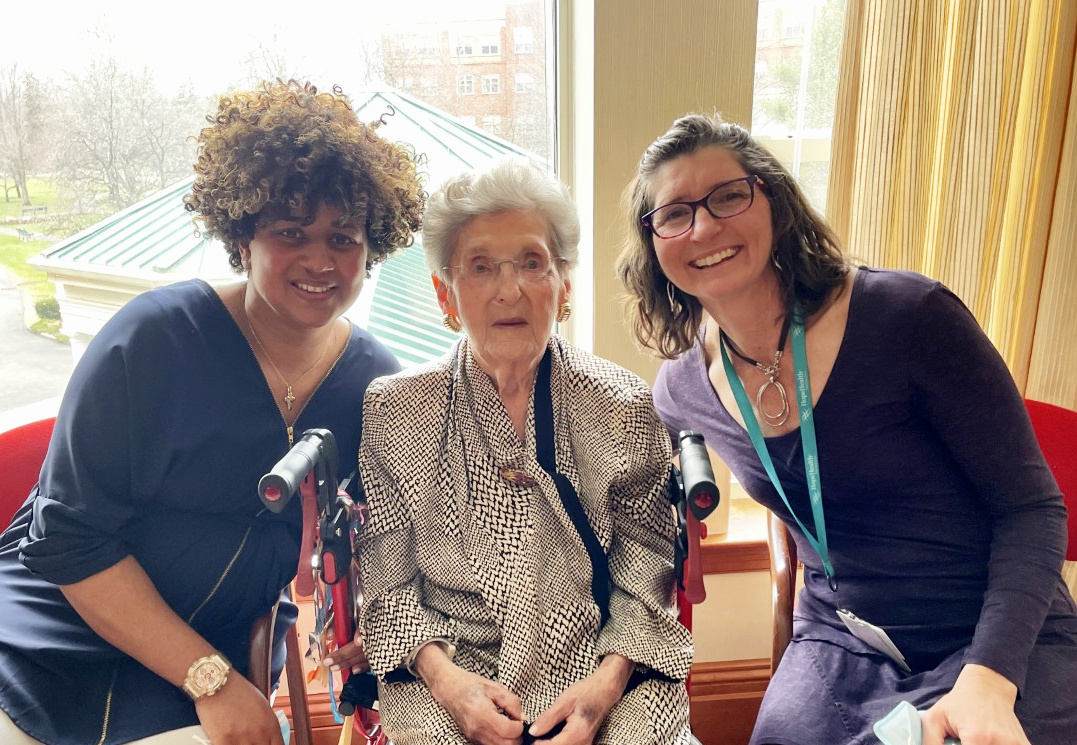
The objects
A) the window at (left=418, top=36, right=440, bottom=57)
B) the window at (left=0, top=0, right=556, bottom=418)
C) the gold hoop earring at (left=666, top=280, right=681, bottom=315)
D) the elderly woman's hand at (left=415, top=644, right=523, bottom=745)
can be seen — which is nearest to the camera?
the elderly woman's hand at (left=415, top=644, right=523, bottom=745)

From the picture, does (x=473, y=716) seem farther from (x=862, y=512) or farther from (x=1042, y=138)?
(x=1042, y=138)

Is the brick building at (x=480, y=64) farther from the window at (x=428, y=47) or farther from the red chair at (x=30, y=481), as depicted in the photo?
the red chair at (x=30, y=481)

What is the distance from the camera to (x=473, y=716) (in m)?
1.24

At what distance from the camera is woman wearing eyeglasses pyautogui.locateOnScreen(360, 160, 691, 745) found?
4.34ft

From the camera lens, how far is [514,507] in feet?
4.56

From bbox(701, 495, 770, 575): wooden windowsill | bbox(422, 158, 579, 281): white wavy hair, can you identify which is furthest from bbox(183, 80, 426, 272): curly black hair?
bbox(701, 495, 770, 575): wooden windowsill

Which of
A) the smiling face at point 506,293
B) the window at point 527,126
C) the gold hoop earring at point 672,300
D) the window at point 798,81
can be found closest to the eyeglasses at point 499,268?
the smiling face at point 506,293

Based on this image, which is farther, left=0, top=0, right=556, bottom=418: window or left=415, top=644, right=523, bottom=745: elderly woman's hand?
left=0, top=0, right=556, bottom=418: window

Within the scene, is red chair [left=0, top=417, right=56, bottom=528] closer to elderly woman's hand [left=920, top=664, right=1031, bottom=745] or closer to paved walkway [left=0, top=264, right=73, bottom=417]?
paved walkway [left=0, top=264, right=73, bottom=417]

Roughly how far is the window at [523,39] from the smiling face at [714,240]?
775 mm

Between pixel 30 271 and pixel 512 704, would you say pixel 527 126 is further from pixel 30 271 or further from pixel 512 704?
pixel 512 704

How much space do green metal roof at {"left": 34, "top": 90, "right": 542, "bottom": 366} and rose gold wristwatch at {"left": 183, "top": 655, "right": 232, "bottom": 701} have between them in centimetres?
96

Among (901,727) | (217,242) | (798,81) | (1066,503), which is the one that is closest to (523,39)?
(798,81)

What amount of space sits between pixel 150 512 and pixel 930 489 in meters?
1.37
